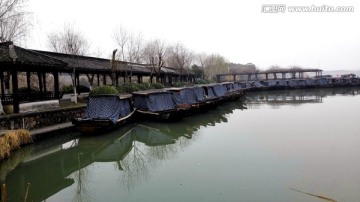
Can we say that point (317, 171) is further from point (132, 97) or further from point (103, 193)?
point (132, 97)

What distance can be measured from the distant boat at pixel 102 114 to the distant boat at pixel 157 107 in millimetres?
1429

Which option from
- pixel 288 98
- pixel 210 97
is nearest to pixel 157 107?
pixel 210 97

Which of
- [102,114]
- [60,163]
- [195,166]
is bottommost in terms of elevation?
[60,163]

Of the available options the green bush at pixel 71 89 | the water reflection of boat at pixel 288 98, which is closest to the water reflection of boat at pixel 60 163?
the green bush at pixel 71 89

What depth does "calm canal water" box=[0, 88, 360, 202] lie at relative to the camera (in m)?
7.41

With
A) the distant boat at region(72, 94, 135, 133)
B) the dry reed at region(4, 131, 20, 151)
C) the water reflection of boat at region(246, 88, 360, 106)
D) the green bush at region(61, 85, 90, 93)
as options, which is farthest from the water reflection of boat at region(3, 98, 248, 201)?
the water reflection of boat at region(246, 88, 360, 106)

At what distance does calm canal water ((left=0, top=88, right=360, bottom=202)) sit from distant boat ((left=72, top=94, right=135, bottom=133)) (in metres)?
0.57

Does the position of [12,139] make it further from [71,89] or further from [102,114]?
[71,89]

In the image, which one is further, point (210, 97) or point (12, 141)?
point (210, 97)

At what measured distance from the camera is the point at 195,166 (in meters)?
9.64

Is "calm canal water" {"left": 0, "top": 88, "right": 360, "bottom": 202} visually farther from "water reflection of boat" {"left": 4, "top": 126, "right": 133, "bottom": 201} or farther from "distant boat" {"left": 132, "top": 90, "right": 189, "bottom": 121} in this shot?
"distant boat" {"left": 132, "top": 90, "right": 189, "bottom": 121}

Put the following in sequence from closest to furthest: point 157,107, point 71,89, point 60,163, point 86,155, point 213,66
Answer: point 60,163, point 86,155, point 157,107, point 71,89, point 213,66

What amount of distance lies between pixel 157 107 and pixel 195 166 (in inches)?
417

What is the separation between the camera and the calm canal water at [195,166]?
741 cm
